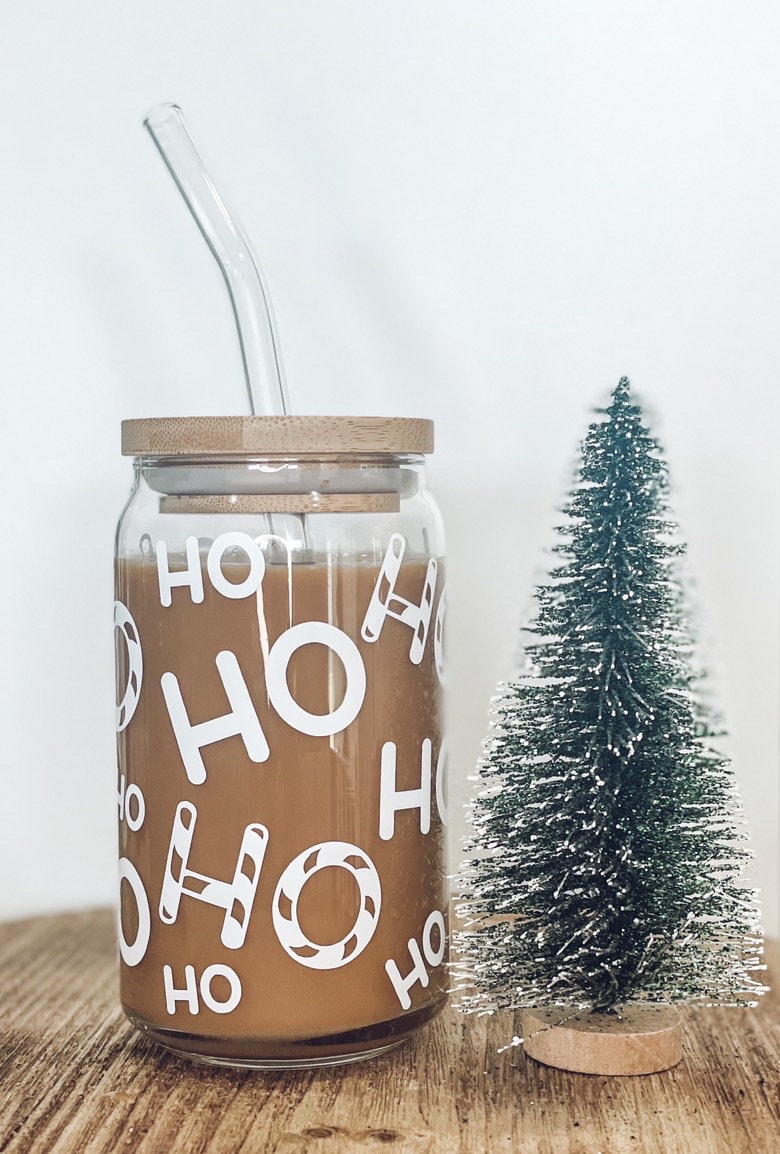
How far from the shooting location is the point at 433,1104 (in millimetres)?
651

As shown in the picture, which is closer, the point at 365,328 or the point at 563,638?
the point at 563,638

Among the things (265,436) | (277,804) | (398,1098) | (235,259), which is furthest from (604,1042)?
(235,259)

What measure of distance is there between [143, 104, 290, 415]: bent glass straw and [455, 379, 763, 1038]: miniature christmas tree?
20cm

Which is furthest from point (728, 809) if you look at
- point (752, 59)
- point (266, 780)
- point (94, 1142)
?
point (752, 59)

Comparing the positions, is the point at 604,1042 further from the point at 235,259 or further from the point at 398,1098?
the point at 235,259

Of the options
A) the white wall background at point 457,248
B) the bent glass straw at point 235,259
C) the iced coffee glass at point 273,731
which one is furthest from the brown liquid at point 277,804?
the white wall background at point 457,248

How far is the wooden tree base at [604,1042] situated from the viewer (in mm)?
682

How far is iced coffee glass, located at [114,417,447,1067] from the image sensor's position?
0.65 m

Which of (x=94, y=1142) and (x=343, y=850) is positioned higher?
(x=343, y=850)

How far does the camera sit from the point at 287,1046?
66cm

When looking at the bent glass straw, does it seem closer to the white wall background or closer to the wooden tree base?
the white wall background

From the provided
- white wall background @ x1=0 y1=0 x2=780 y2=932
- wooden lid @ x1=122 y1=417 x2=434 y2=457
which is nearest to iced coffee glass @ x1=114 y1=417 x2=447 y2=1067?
wooden lid @ x1=122 y1=417 x2=434 y2=457

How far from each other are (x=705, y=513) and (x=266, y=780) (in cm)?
47

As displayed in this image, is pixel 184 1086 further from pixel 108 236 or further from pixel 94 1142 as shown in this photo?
pixel 108 236
